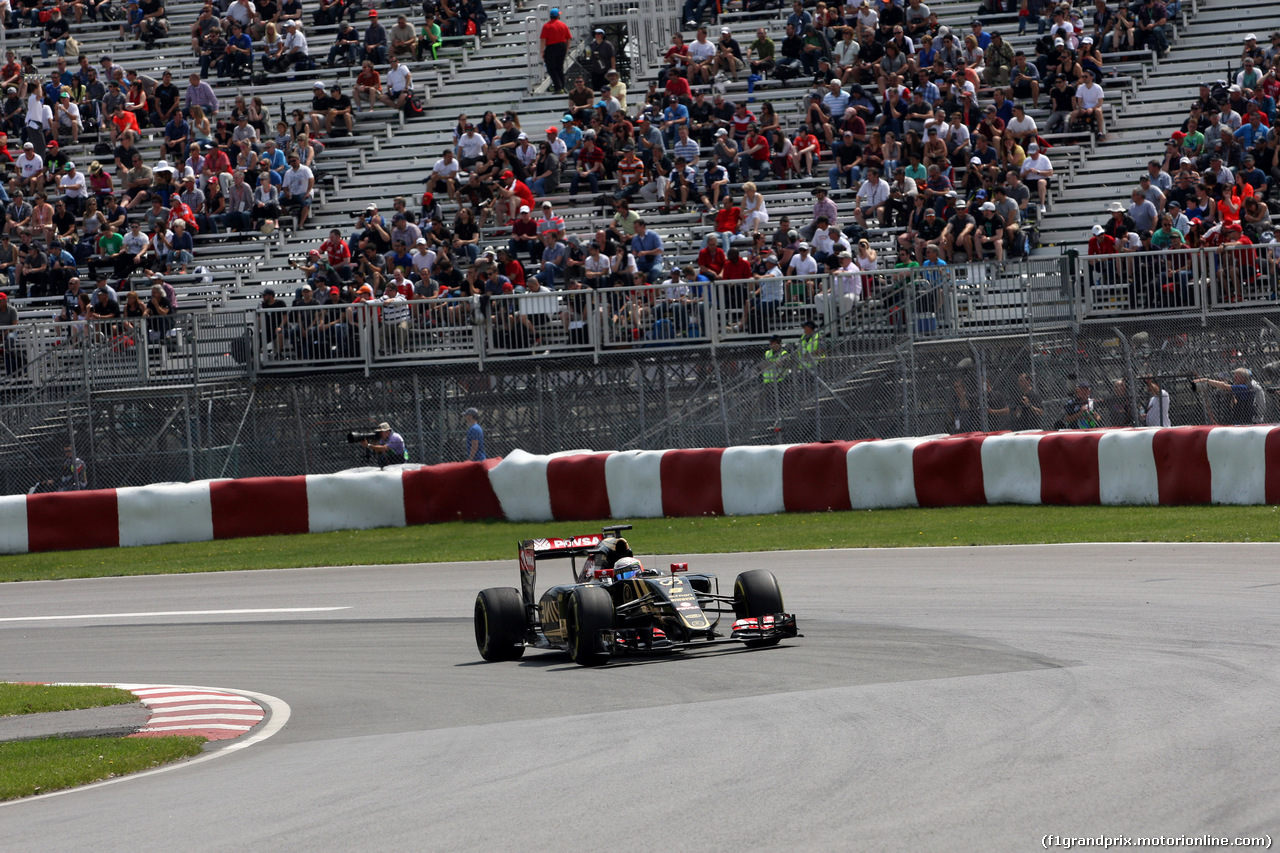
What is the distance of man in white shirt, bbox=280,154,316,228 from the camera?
2839cm

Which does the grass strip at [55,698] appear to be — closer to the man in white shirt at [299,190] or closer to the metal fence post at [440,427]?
the metal fence post at [440,427]

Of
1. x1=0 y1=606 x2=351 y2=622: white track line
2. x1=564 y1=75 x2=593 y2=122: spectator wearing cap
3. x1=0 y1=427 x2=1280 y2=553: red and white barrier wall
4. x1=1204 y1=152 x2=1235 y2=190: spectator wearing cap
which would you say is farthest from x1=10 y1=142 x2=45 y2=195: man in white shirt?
x1=1204 y1=152 x2=1235 y2=190: spectator wearing cap

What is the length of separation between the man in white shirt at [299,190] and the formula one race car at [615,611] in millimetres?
18650

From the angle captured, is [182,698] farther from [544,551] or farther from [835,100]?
[835,100]

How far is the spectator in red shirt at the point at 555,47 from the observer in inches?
1194

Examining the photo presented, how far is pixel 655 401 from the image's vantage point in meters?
20.4

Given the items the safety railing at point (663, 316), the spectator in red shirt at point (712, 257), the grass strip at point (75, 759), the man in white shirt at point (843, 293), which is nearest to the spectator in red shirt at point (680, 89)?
the spectator in red shirt at point (712, 257)

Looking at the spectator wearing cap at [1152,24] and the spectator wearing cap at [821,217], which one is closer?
the spectator wearing cap at [821,217]

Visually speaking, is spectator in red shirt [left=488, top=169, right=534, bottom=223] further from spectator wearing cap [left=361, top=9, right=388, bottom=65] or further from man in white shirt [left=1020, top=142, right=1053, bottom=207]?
man in white shirt [left=1020, top=142, right=1053, bottom=207]

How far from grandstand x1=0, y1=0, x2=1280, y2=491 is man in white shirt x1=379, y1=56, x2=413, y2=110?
0.38 metres

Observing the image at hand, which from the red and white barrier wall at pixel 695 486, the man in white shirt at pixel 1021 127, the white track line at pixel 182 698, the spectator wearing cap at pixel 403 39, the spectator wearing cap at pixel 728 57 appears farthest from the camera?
the spectator wearing cap at pixel 403 39

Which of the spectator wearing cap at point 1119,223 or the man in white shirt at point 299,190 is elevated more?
the man in white shirt at point 299,190

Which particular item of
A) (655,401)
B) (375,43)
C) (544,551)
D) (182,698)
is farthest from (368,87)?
(182,698)

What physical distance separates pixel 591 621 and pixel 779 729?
2933 millimetres
